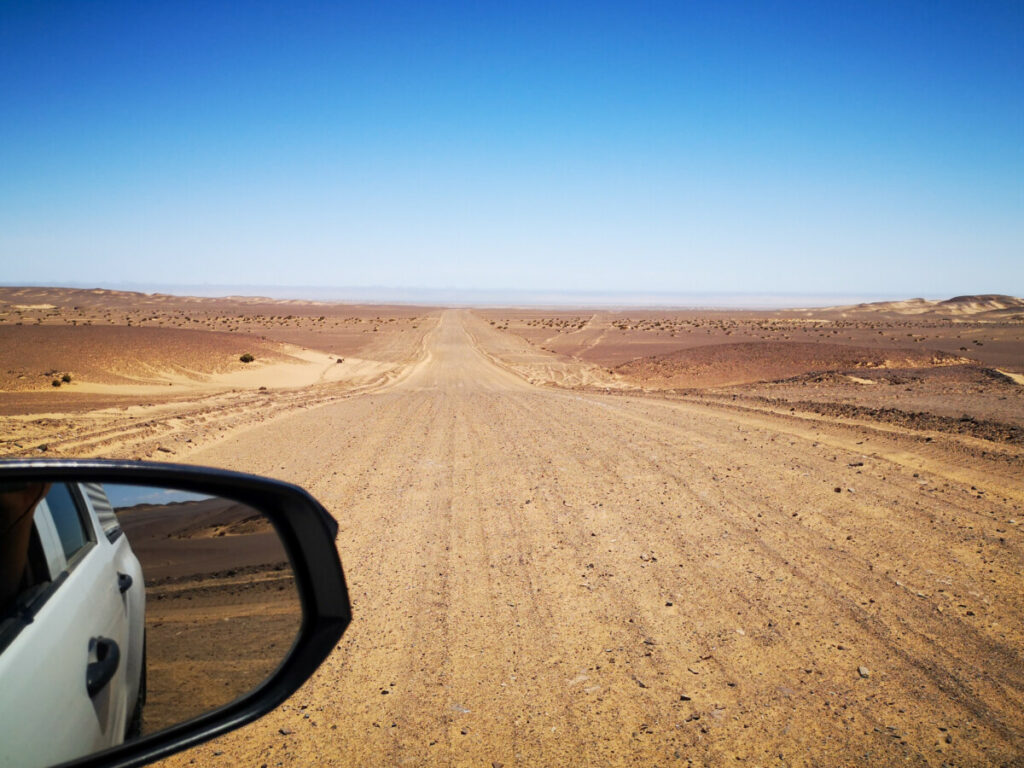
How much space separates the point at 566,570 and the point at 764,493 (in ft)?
11.0

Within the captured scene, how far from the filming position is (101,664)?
1.77 meters

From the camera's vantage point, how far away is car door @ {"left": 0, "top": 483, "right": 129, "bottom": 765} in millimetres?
1491

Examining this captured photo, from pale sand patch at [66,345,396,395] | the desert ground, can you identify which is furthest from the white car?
pale sand patch at [66,345,396,395]

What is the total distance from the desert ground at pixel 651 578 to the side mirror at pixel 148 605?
1527mm

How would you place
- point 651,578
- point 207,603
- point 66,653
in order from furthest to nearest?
1. point 651,578
2. point 207,603
3. point 66,653

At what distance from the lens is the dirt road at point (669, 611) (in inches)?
139

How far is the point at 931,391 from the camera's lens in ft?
54.4

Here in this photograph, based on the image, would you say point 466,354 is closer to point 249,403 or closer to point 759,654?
point 249,403

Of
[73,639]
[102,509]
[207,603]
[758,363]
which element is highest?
[102,509]

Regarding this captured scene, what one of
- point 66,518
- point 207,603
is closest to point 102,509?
point 66,518

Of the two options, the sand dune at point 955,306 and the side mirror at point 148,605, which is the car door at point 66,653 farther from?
the sand dune at point 955,306

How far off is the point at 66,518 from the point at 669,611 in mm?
4140

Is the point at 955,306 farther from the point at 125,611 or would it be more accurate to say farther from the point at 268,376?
the point at 125,611

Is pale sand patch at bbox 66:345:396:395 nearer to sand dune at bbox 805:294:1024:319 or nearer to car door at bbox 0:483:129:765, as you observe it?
car door at bbox 0:483:129:765
